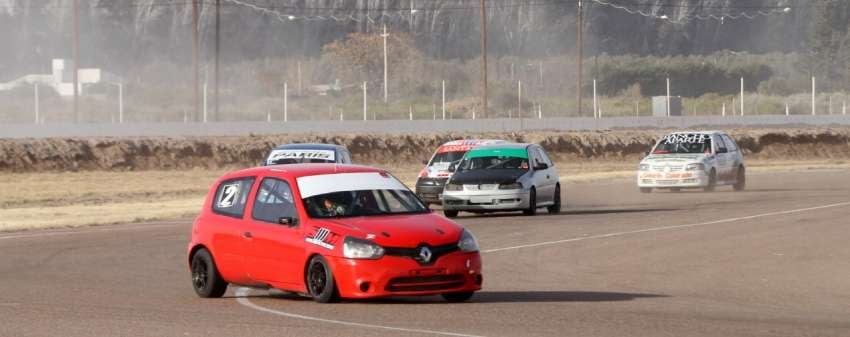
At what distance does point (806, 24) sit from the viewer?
148000 millimetres

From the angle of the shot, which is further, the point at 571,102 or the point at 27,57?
the point at 27,57

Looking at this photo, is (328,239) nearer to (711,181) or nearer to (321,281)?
(321,281)

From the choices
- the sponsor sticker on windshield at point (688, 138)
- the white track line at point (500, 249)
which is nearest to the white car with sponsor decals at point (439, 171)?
the white track line at point (500, 249)

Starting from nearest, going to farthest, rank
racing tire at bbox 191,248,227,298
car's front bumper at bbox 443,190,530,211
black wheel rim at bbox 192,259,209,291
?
racing tire at bbox 191,248,227,298 < black wheel rim at bbox 192,259,209,291 < car's front bumper at bbox 443,190,530,211

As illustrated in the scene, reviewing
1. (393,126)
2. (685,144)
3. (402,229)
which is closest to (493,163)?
(685,144)

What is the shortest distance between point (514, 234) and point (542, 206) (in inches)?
228

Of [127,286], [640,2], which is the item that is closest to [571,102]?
[640,2]

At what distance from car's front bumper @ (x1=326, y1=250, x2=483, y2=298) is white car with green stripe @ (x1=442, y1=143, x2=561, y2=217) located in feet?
51.0

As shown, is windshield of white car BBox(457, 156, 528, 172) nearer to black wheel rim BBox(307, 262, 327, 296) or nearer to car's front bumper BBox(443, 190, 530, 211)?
car's front bumper BBox(443, 190, 530, 211)

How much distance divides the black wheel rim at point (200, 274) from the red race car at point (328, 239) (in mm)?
10

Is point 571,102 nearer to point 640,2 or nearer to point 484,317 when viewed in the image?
point 640,2

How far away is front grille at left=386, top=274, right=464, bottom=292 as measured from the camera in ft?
47.5

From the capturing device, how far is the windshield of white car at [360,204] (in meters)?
15.2

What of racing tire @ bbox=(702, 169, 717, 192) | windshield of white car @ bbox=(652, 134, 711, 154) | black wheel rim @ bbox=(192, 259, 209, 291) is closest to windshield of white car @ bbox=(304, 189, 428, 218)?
black wheel rim @ bbox=(192, 259, 209, 291)
